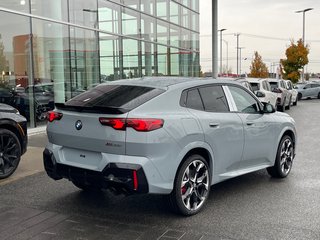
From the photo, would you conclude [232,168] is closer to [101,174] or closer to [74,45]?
[101,174]

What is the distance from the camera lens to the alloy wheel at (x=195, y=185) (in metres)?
4.55

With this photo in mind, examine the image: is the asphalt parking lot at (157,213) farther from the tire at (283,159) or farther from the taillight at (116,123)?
the taillight at (116,123)

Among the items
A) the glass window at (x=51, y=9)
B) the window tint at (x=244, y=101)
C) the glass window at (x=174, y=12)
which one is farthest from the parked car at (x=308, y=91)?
the window tint at (x=244, y=101)

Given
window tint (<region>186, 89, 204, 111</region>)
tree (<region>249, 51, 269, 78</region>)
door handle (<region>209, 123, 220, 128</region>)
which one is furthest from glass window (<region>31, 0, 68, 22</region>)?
tree (<region>249, 51, 269, 78</region>)

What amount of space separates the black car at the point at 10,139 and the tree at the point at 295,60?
131 ft

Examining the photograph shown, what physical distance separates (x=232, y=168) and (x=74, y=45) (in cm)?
1072

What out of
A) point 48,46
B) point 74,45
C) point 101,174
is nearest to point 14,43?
point 48,46

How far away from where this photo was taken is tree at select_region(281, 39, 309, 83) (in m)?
43.0

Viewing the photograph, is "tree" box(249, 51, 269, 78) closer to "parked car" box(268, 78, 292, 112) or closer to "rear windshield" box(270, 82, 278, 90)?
"parked car" box(268, 78, 292, 112)

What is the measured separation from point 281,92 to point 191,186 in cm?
1553

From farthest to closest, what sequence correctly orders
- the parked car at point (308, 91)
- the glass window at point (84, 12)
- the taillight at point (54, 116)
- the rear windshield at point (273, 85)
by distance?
the parked car at point (308, 91)
the rear windshield at point (273, 85)
the glass window at point (84, 12)
the taillight at point (54, 116)

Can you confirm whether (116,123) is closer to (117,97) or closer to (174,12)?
(117,97)

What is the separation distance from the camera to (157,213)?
468 centimetres

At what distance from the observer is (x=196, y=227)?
4.25 meters
